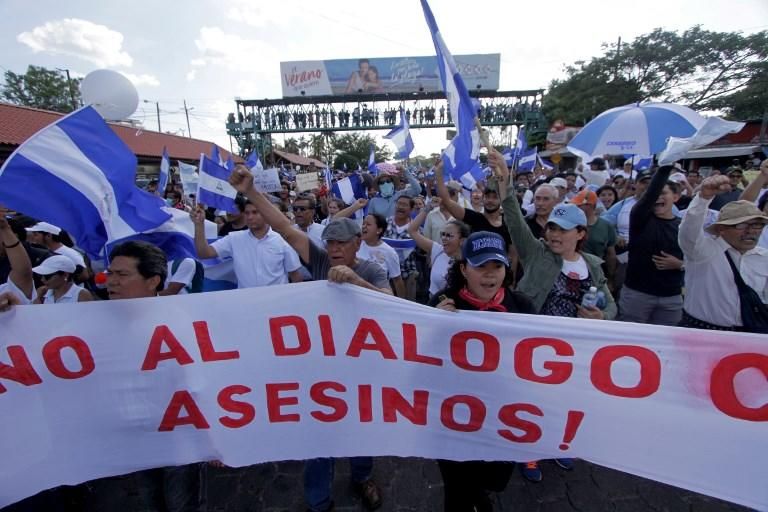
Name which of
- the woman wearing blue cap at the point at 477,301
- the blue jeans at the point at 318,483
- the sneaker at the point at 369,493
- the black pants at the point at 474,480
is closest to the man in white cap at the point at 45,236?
the blue jeans at the point at 318,483

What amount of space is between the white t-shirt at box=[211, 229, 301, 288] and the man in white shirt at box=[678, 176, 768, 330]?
2821mm

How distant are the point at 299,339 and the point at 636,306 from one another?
9.15 feet

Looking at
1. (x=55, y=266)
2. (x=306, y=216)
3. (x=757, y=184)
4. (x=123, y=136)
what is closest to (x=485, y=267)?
(x=757, y=184)

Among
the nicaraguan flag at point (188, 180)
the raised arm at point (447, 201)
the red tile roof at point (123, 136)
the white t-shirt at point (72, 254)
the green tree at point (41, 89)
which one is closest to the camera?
the white t-shirt at point (72, 254)

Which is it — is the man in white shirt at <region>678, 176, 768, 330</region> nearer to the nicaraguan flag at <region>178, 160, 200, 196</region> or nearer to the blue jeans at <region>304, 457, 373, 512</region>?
the blue jeans at <region>304, 457, 373, 512</region>

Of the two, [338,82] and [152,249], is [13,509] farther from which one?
[338,82]

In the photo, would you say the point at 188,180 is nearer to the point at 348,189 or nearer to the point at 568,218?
the point at 348,189

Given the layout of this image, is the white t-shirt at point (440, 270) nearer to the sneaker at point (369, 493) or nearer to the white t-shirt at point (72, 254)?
the sneaker at point (369, 493)

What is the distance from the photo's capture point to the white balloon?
12.8 ft

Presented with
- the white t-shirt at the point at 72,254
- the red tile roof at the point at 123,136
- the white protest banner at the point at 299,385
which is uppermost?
the red tile roof at the point at 123,136

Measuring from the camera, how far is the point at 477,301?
6.59 ft

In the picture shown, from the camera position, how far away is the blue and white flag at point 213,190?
4171 mm

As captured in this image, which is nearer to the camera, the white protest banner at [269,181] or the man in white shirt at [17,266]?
the man in white shirt at [17,266]

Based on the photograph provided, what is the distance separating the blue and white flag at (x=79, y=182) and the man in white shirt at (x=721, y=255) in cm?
337
